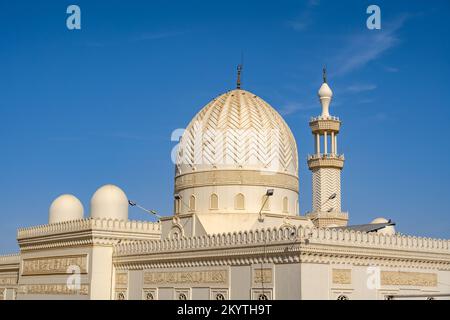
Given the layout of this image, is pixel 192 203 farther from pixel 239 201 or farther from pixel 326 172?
pixel 326 172

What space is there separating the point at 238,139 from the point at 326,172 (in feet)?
30.1

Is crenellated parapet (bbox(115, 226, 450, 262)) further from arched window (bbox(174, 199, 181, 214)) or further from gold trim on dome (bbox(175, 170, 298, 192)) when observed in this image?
gold trim on dome (bbox(175, 170, 298, 192))

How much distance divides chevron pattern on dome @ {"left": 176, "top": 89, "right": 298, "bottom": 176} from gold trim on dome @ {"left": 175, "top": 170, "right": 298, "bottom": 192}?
21cm

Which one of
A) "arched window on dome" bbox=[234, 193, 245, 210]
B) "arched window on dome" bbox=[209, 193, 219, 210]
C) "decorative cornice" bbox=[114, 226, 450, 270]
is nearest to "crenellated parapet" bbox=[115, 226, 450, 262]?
"decorative cornice" bbox=[114, 226, 450, 270]

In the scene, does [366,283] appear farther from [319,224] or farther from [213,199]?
[319,224]

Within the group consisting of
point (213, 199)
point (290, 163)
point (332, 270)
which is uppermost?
point (290, 163)

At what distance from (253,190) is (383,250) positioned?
6.61 metres

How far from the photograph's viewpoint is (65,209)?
29.5 metres

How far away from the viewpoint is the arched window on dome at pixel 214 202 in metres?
26.4

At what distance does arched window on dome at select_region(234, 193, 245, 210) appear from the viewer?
2614cm

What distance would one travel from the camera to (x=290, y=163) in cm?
2791

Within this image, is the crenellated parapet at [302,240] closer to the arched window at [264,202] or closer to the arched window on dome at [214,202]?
the arched window on dome at [214,202]
